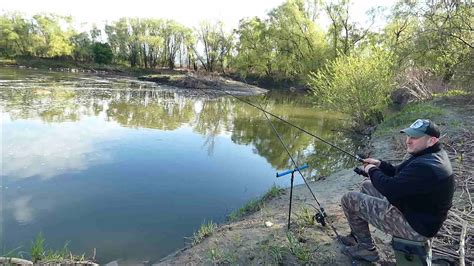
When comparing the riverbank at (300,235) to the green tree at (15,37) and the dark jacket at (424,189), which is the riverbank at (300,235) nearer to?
the dark jacket at (424,189)

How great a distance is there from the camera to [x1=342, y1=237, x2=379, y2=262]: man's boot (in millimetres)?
3881

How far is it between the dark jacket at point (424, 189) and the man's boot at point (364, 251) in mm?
770

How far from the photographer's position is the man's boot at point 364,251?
3.88 metres

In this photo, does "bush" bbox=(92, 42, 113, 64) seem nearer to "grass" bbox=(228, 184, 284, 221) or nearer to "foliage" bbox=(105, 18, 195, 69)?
"foliage" bbox=(105, 18, 195, 69)

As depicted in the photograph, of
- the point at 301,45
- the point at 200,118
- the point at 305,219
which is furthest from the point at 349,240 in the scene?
the point at 301,45

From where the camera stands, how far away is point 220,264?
4.13 metres

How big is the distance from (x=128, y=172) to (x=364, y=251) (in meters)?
6.28

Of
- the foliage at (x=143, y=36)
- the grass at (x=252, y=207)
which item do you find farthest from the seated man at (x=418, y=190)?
the foliage at (x=143, y=36)

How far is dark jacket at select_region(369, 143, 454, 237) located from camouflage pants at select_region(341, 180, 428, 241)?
11 cm

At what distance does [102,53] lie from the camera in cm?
6047

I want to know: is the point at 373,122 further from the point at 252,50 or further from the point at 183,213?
the point at 252,50

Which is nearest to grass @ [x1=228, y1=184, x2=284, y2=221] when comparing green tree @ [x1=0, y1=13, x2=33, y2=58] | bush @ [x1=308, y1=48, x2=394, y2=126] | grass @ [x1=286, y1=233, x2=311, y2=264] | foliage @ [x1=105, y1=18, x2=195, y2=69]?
grass @ [x1=286, y1=233, x2=311, y2=264]

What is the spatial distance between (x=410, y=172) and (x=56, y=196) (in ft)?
21.4

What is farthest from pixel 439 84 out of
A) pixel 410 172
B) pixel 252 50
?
pixel 252 50
